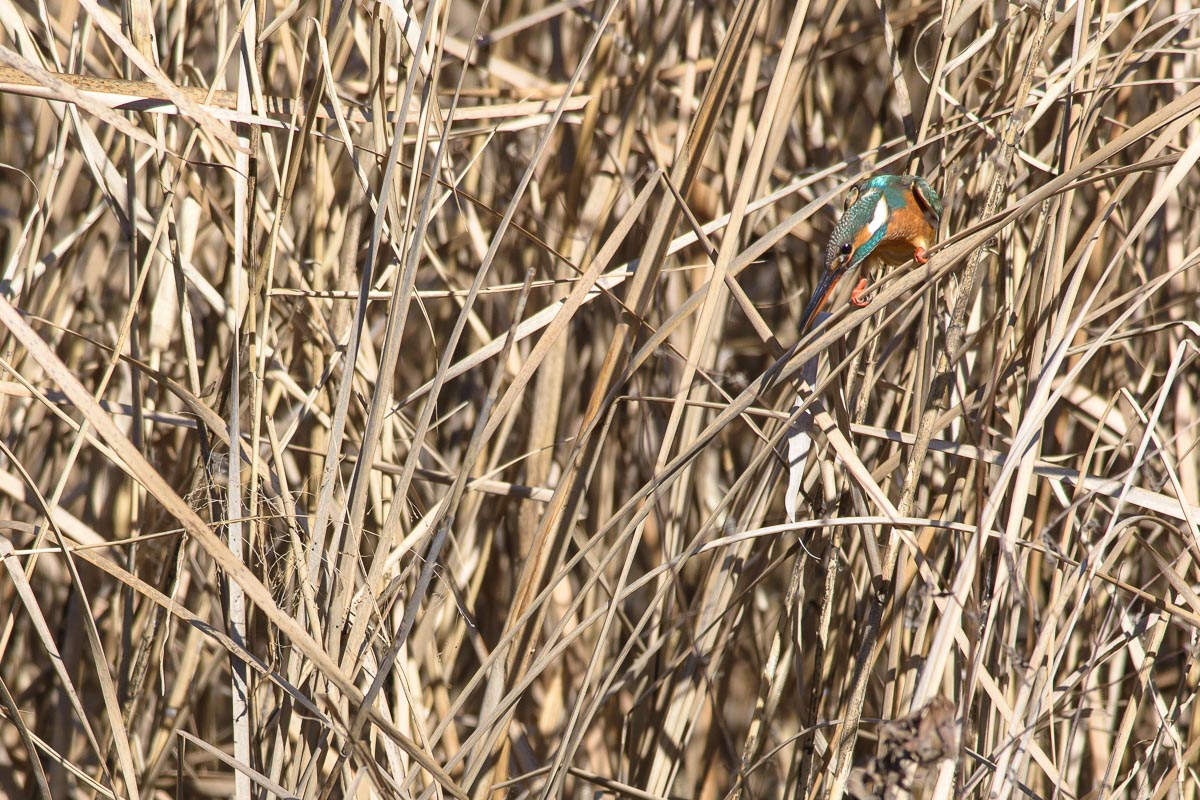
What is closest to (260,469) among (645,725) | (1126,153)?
(645,725)

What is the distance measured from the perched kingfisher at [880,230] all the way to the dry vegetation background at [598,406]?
0.13ft

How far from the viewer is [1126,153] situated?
1.09 metres

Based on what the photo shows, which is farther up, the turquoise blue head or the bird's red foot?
the turquoise blue head

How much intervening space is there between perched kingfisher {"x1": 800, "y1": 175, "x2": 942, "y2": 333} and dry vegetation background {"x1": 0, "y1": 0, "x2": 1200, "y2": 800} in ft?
0.13

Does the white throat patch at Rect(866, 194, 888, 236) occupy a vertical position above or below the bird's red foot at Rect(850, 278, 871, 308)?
above

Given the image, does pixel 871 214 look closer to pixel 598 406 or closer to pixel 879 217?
pixel 879 217

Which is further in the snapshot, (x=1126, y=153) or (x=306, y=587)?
(x=1126, y=153)

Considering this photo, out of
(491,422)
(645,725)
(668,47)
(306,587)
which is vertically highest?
(668,47)

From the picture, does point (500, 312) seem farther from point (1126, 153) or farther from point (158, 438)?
point (1126, 153)

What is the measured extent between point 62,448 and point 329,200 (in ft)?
1.75

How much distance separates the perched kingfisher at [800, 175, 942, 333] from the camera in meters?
0.75

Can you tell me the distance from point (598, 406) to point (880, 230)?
0.27 m

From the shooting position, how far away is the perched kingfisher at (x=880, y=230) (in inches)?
29.4

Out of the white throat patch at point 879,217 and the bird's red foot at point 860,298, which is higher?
the white throat patch at point 879,217
